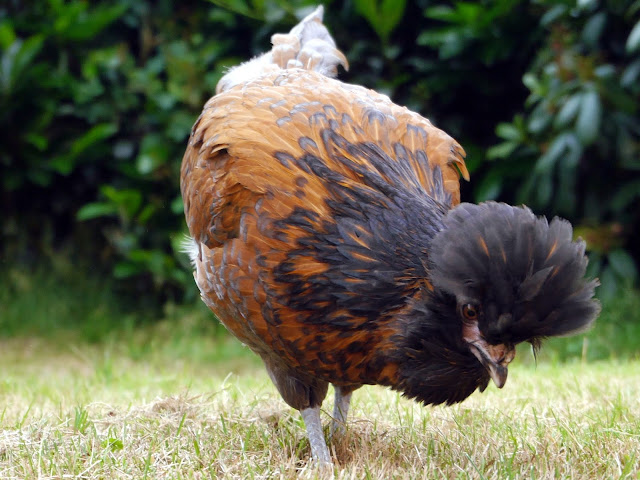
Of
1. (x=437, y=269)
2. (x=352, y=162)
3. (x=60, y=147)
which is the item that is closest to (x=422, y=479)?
(x=437, y=269)

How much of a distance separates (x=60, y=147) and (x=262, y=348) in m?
4.70

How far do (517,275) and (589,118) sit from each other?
3.59 meters

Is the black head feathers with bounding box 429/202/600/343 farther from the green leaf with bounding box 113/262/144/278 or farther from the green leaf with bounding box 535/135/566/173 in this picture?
the green leaf with bounding box 113/262/144/278

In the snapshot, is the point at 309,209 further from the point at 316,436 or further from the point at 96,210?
the point at 96,210

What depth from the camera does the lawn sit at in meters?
2.98

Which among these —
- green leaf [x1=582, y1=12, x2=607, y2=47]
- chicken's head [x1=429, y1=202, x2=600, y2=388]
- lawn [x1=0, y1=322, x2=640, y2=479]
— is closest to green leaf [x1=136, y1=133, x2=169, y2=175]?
lawn [x1=0, y1=322, x2=640, y2=479]

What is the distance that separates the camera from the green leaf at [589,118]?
5695mm

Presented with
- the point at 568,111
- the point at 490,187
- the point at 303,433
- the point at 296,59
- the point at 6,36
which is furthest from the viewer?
the point at 6,36

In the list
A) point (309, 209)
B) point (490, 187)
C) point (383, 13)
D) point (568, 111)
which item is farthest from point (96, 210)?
point (309, 209)

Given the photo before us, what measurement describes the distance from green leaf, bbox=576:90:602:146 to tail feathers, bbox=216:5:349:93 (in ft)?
6.87

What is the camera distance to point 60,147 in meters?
7.27

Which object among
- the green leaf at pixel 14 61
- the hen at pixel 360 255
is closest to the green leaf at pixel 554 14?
the hen at pixel 360 255

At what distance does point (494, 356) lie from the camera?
2613 mm

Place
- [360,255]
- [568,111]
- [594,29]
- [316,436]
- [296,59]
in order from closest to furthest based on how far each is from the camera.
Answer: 1. [360,255]
2. [316,436]
3. [296,59]
4. [568,111]
5. [594,29]
